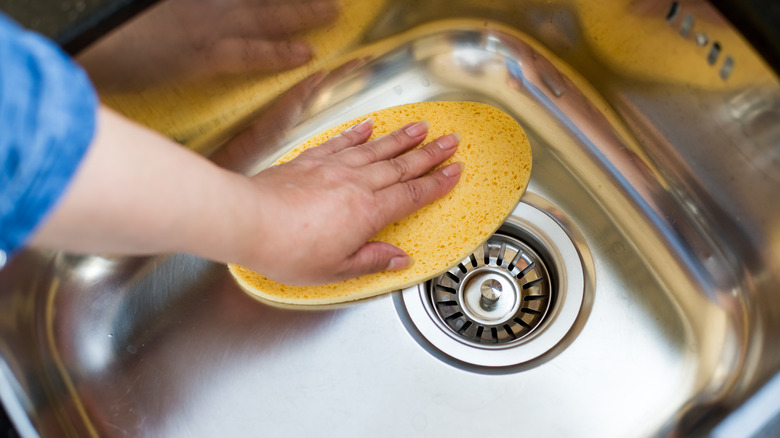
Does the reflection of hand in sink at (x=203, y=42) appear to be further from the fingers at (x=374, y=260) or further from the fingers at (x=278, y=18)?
the fingers at (x=374, y=260)

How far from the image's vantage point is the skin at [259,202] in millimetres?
373

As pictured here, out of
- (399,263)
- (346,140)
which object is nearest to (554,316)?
(399,263)

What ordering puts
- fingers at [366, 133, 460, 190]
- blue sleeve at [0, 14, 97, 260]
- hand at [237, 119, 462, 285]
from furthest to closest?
fingers at [366, 133, 460, 190] → hand at [237, 119, 462, 285] → blue sleeve at [0, 14, 97, 260]

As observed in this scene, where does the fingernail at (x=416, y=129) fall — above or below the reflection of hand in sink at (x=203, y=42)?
above

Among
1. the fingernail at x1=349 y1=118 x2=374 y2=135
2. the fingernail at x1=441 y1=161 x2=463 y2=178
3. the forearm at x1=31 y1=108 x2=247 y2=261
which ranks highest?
the fingernail at x1=441 y1=161 x2=463 y2=178

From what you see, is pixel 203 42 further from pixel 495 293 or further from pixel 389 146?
pixel 495 293

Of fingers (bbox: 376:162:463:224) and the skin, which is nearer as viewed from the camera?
the skin

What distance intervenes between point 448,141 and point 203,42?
0.27 m

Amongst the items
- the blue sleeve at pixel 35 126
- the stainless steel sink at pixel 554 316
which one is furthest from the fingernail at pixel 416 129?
the blue sleeve at pixel 35 126

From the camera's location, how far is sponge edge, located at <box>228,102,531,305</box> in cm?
65

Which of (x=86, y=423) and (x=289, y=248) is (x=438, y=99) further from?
(x=86, y=423)

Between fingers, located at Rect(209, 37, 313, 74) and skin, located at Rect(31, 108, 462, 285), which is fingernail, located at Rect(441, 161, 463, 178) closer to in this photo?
skin, located at Rect(31, 108, 462, 285)

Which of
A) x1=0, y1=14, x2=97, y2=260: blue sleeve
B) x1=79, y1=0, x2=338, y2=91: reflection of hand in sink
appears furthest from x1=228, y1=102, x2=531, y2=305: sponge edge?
x1=0, y1=14, x2=97, y2=260: blue sleeve

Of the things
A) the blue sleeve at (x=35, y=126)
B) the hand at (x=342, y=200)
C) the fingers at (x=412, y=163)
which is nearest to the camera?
the blue sleeve at (x=35, y=126)
